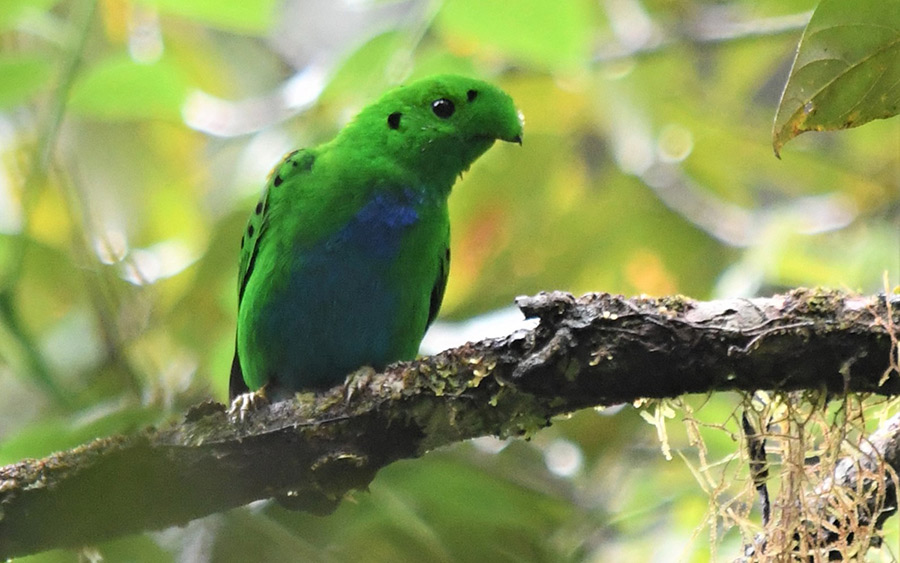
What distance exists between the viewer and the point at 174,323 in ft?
14.5

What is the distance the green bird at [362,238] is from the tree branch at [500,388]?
3.11 ft

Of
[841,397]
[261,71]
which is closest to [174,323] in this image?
[841,397]

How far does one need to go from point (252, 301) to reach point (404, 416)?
1.33m

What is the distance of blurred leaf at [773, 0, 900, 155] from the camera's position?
2.03 metres

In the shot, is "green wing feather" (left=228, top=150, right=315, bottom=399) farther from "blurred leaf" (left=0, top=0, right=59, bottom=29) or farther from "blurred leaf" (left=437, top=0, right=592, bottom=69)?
"blurred leaf" (left=0, top=0, right=59, bottom=29)

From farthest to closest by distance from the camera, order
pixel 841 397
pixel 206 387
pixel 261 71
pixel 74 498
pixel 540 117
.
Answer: pixel 261 71 → pixel 540 117 → pixel 206 387 → pixel 841 397 → pixel 74 498

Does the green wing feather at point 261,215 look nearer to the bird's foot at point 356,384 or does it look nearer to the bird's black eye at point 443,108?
the bird's black eye at point 443,108

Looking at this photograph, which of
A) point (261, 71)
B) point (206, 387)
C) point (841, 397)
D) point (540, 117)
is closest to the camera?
point (841, 397)

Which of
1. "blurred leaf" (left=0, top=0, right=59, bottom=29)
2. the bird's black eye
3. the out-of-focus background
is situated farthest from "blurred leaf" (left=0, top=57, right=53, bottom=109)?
the bird's black eye

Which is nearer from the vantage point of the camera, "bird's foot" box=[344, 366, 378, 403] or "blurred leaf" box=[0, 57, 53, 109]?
"bird's foot" box=[344, 366, 378, 403]

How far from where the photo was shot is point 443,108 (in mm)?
3678

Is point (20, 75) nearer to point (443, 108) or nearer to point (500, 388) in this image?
point (443, 108)

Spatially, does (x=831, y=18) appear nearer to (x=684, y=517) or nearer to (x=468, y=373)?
(x=468, y=373)

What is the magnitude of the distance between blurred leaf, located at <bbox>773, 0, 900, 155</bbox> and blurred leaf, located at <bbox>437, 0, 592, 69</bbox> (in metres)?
1.52
